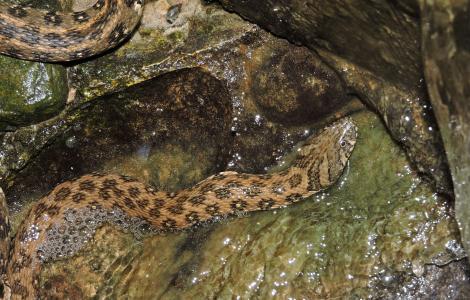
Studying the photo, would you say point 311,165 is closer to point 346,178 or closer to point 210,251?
point 346,178

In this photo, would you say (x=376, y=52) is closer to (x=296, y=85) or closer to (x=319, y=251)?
(x=296, y=85)

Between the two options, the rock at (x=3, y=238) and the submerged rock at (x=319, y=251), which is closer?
the submerged rock at (x=319, y=251)

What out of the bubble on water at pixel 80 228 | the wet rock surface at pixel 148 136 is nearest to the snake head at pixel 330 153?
the wet rock surface at pixel 148 136

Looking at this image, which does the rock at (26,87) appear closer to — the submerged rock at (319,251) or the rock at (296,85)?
the submerged rock at (319,251)

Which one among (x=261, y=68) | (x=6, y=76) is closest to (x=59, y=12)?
(x=6, y=76)

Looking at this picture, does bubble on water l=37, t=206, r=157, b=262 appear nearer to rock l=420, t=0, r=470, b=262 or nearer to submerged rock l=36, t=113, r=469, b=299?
submerged rock l=36, t=113, r=469, b=299

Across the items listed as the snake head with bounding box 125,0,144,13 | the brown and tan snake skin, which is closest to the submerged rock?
the brown and tan snake skin
